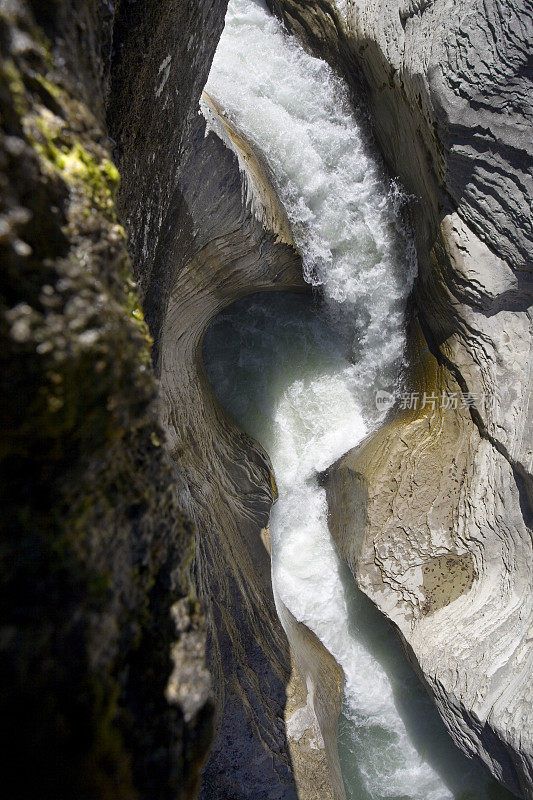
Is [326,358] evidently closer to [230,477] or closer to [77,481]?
[230,477]

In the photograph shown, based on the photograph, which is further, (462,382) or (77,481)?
(462,382)

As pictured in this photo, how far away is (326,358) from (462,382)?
5.41ft

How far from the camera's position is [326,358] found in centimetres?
516

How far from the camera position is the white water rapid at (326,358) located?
170 inches

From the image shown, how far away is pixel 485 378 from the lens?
360cm

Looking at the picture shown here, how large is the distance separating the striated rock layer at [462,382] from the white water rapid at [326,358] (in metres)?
0.41

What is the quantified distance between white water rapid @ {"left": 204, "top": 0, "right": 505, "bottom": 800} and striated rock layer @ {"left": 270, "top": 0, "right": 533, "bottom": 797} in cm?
41

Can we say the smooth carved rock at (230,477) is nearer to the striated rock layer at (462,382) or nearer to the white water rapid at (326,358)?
the white water rapid at (326,358)

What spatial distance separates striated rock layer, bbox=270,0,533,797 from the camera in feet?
Result: 10.4

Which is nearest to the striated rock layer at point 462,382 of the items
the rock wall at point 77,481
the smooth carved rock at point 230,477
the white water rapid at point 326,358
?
the white water rapid at point 326,358

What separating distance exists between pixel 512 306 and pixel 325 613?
3052 mm

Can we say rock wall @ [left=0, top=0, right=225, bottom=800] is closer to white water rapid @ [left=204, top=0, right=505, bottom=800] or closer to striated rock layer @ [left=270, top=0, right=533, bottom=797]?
striated rock layer @ [left=270, top=0, right=533, bottom=797]

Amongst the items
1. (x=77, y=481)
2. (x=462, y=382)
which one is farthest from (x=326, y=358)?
(x=77, y=481)

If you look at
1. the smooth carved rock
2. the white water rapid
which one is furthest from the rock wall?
the white water rapid
